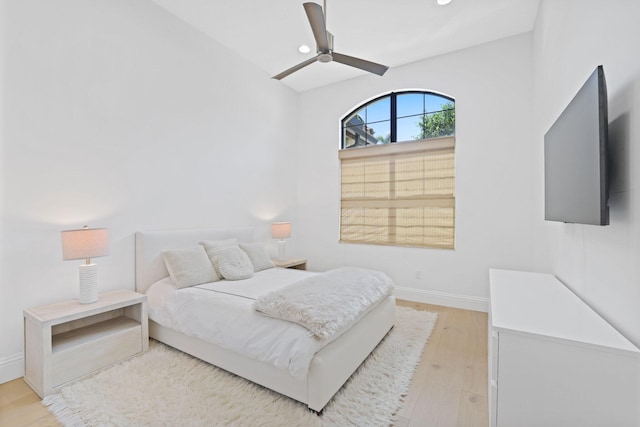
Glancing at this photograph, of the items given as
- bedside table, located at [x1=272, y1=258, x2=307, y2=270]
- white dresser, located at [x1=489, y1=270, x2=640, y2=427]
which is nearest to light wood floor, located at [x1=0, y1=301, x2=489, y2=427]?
white dresser, located at [x1=489, y1=270, x2=640, y2=427]

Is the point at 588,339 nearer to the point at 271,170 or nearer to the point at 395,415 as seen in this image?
the point at 395,415

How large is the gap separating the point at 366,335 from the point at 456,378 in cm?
69

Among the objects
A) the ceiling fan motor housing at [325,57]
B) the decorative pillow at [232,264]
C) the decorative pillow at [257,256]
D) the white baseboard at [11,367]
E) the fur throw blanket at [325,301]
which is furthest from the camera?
the decorative pillow at [257,256]

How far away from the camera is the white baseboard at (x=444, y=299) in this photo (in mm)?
3471

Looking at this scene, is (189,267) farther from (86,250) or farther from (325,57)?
(325,57)

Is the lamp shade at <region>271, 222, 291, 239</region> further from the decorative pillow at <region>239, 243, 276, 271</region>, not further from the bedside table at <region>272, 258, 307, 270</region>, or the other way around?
the decorative pillow at <region>239, 243, 276, 271</region>

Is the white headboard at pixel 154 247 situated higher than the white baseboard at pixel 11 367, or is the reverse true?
the white headboard at pixel 154 247

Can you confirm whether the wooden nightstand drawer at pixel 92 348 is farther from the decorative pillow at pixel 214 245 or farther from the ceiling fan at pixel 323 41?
the ceiling fan at pixel 323 41

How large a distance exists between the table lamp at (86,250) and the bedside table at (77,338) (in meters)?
0.10

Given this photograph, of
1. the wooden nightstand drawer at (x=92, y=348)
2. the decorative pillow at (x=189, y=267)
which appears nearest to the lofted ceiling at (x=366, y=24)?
the decorative pillow at (x=189, y=267)

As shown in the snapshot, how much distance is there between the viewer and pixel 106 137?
253cm

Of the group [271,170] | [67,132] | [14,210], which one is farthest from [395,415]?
[271,170]

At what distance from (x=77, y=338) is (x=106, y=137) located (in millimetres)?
1647

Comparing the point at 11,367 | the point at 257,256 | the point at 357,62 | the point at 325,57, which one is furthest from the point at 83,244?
the point at 357,62
